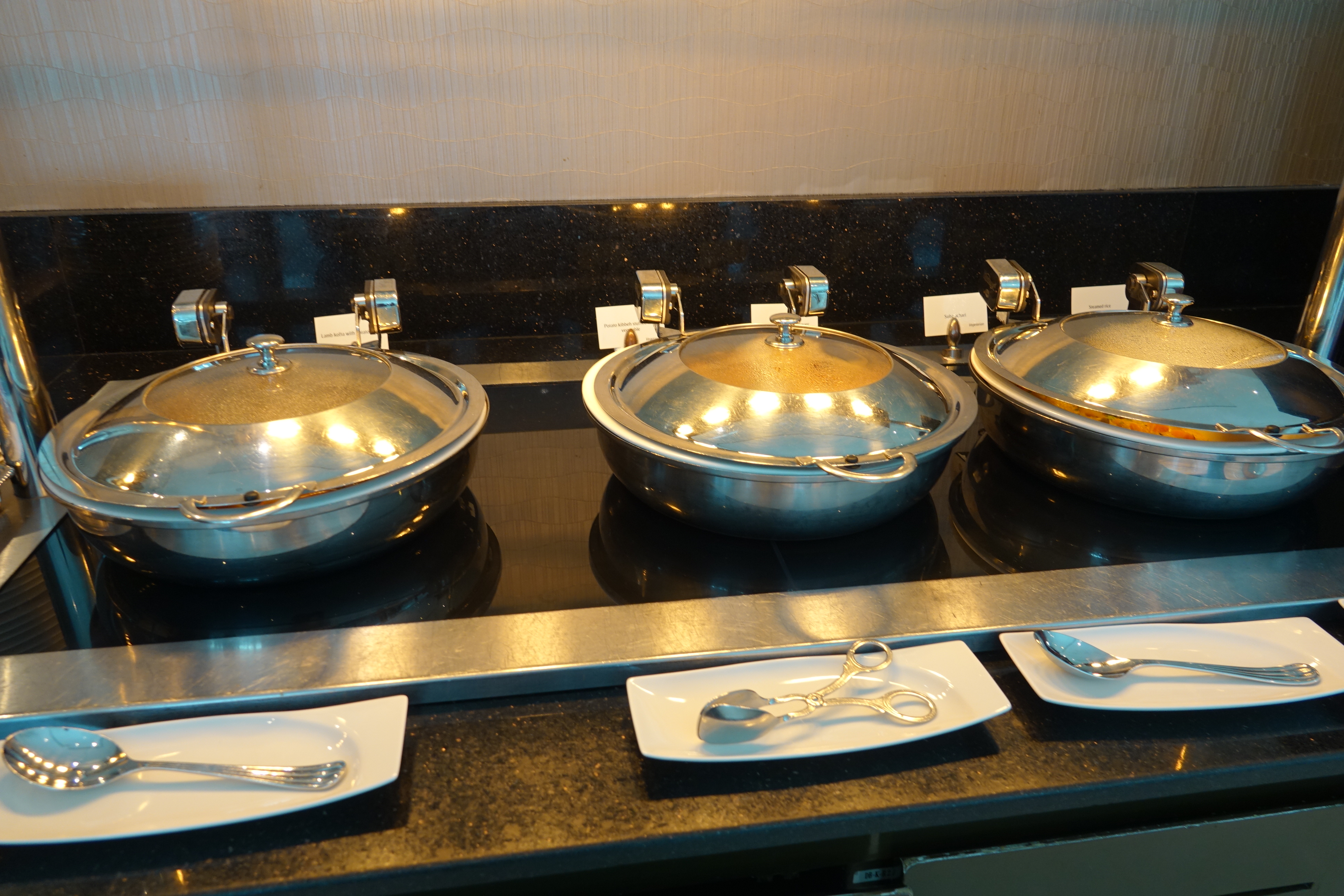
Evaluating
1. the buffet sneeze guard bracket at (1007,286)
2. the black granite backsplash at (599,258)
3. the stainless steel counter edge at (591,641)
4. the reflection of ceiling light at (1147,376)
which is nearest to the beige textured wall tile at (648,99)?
the black granite backsplash at (599,258)

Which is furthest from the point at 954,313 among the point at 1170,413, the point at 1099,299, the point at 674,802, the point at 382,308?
the point at 674,802

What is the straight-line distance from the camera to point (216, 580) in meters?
0.64

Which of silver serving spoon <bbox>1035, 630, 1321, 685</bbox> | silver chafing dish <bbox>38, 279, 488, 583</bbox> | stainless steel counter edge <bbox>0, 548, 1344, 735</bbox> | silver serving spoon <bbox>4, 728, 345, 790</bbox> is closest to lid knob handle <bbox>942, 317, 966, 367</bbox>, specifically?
stainless steel counter edge <bbox>0, 548, 1344, 735</bbox>

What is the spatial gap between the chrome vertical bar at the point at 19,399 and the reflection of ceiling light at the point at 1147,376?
957 millimetres

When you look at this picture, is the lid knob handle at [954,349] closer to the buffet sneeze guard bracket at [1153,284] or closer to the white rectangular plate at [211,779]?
the buffet sneeze guard bracket at [1153,284]

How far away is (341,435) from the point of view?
66cm

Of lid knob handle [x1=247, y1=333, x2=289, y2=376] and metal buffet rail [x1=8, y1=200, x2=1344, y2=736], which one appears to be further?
lid knob handle [x1=247, y1=333, x2=289, y2=376]

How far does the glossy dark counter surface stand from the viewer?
19.2 inches

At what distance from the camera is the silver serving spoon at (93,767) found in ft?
1.64

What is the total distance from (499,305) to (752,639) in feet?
2.30

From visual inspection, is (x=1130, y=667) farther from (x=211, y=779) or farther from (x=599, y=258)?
(x=599, y=258)

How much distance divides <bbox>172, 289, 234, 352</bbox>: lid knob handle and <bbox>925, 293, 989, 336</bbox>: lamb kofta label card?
89 centimetres

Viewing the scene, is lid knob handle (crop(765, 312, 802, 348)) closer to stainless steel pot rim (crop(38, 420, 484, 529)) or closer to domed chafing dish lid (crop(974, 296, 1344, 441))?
domed chafing dish lid (crop(974, 296, 1344, 441))

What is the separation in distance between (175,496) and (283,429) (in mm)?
85
